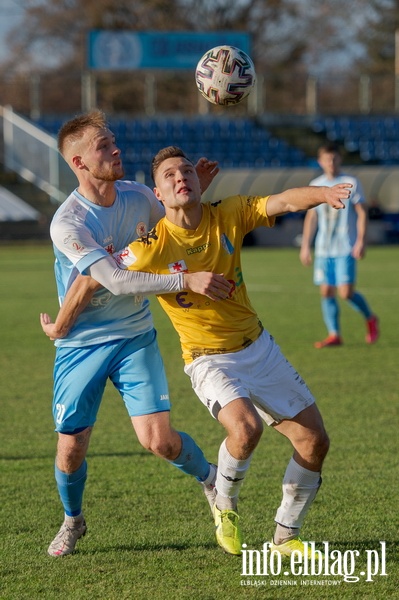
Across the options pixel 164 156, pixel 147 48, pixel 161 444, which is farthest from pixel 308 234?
pixel 147 48

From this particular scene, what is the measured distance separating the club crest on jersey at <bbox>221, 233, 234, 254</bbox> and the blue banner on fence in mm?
31017

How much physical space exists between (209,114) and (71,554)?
3236 cm

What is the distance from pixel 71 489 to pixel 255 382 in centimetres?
106

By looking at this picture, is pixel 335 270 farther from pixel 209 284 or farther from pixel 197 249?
pixel 209 284

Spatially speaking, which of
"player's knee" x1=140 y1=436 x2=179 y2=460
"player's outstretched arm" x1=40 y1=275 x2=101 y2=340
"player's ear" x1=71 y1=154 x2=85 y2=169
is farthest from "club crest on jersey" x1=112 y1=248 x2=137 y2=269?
"player's knee" x1=140 y1=436 x2=179 y2=460

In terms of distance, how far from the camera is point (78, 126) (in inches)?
207

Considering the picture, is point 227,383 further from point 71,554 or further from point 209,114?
point 209,114

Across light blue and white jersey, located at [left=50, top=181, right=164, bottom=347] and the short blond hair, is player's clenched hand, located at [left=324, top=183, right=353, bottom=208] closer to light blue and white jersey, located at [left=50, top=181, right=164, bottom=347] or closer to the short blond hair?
light blue and white jersey, located at [left=50, top=181, right=164, bottom=347]

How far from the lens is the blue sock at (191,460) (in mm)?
5219

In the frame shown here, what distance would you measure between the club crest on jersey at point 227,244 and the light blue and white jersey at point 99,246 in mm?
549

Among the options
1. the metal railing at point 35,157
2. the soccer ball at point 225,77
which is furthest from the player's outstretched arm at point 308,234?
the metal railing at point 35,157

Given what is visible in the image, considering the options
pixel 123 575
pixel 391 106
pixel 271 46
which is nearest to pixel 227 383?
pixel 123 575

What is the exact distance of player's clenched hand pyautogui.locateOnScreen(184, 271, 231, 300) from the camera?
15.0ft

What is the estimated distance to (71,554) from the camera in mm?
4988
